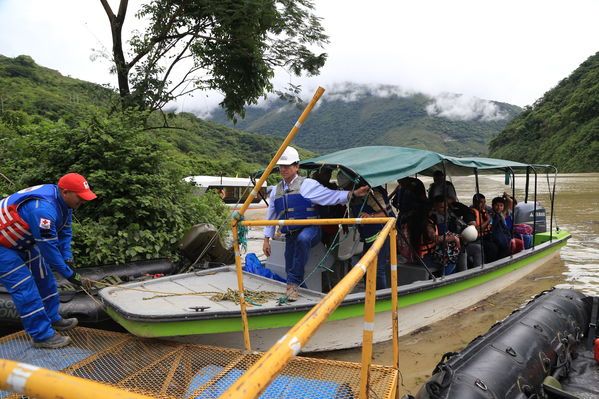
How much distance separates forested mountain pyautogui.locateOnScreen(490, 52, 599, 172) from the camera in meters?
39.5

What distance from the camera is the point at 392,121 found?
123938mm

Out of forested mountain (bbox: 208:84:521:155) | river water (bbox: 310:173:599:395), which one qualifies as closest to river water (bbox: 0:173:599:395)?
river water (bbox: 310:173:599:395)

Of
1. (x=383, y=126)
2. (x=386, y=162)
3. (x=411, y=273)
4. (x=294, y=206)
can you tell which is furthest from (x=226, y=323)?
(x=383, y=126)

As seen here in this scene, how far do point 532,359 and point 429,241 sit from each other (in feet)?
6.89

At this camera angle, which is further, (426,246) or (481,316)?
(481,316)

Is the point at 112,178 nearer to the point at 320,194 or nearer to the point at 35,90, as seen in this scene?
the point at 320,194

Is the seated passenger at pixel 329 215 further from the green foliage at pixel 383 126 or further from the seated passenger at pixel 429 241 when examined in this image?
the green foliage at pixel 383 126

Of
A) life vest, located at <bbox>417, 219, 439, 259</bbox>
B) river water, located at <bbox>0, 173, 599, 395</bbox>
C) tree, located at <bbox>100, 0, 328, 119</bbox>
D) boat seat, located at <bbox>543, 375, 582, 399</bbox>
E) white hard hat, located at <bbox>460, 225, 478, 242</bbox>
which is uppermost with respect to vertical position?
tree, located at <bbox>100, 0, 328, 119</bbox>

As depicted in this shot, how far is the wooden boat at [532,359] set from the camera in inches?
104

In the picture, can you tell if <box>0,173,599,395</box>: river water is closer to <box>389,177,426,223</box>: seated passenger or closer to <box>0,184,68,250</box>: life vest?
<box>389,177,426,223</box>: seated passenger

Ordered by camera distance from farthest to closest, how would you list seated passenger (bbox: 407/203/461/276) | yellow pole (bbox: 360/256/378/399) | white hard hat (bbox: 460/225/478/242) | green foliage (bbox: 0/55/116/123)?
green foliage (bbox: 0/55/116/123), white hard hat (bbox: 460/225/478/242), seated passenger (bbox: 407/203/461/276), yellow pole (bbox: 360/256/378/399)

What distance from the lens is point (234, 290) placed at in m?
4.18

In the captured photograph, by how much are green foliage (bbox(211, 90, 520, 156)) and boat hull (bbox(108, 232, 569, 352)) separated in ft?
280

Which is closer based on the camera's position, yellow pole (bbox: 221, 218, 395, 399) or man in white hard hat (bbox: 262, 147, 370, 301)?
yellow pole (bbox: 221, 218, 395, 399)
